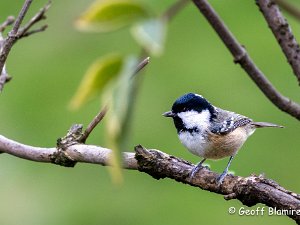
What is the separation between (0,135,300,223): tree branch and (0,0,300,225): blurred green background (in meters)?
2.23

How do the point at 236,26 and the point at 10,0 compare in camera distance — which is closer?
the point at 236,26

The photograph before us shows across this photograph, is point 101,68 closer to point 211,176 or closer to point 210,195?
point 211,176

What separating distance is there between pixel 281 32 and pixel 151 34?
8.2 inches

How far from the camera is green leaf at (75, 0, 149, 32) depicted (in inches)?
25.0

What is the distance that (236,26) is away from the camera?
567cm

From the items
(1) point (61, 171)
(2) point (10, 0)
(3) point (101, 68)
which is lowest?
(1) point (61, 171)

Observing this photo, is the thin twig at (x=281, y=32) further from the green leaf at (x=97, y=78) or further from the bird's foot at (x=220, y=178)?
the bird's foot at (x=220, y=178)

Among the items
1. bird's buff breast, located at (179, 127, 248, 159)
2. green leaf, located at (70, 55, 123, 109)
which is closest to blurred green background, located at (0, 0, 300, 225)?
bird's buff breast, located at (179, 127, 248, 159)

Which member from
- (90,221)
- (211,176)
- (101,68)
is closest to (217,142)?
(211,176)

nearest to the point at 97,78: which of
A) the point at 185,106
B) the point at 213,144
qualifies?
the point at 213,144

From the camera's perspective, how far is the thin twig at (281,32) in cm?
77

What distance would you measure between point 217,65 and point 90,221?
1.63 metres

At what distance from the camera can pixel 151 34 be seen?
2.07 ft

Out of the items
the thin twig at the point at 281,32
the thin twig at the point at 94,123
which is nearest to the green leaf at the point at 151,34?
the thin twig at the point at 281,32
